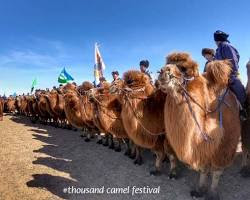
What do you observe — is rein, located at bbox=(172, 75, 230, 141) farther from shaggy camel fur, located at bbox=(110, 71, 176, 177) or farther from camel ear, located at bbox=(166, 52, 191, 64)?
shaggy camel fur, located at bbox=(110, 71, 176, 177)

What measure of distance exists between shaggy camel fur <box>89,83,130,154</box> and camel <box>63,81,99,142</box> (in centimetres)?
157

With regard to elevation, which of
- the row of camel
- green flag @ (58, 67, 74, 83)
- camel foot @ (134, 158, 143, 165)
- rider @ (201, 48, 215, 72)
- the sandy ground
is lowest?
the sandy ground

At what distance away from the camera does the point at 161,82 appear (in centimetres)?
466

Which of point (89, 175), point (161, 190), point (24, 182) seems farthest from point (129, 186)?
point (24, 182)

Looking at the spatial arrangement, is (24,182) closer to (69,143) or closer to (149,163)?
(149,163)

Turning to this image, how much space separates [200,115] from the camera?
5062 mm

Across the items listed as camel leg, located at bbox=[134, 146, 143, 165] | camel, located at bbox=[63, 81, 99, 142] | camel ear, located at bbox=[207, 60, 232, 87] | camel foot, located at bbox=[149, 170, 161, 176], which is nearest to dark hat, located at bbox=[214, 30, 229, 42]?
camel ear, located at bbox=[207, 60, 232, 87]

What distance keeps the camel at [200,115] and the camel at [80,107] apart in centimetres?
649

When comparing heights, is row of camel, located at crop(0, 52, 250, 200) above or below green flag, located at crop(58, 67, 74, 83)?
below

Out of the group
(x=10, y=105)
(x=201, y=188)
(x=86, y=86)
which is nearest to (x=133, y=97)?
(x=201, y=188)

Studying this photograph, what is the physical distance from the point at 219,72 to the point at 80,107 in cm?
746

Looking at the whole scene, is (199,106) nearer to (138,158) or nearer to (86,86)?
(138,158)

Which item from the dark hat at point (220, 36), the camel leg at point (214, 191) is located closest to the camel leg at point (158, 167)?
the camel leg at point (214, 191)

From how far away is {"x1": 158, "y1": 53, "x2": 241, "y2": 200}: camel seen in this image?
15.8ft
